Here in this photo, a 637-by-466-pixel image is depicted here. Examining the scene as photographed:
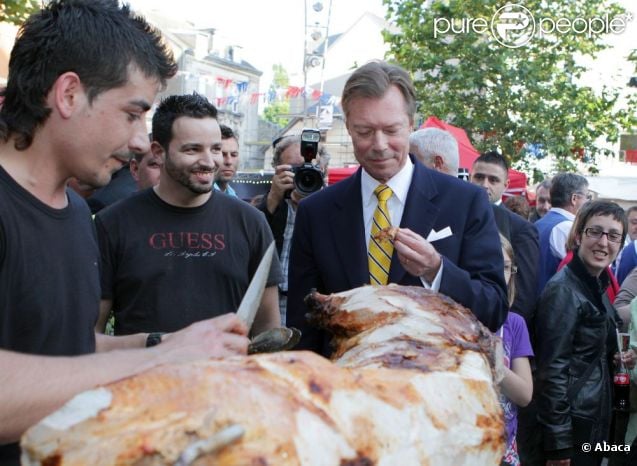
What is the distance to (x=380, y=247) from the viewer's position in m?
3.18

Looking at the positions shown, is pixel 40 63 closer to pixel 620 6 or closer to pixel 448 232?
pixel 448 232

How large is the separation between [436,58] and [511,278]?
42.2 feet

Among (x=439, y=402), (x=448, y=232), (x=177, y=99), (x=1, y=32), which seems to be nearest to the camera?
(x=439, y=402)

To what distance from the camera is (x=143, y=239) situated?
13.2 feet

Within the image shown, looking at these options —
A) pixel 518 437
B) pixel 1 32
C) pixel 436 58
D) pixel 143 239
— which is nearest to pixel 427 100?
pixel 436 58

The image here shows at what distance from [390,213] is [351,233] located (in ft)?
0.58

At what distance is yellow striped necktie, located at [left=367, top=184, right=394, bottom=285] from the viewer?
3.13 meters

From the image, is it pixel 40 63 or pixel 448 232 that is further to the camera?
pixel 448 232

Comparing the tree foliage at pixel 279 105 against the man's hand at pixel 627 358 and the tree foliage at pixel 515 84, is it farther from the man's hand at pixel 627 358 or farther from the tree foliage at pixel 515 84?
the man's hand at pixel 627 358

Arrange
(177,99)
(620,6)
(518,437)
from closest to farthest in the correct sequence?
(177,99)
(518,437)
(620,6)

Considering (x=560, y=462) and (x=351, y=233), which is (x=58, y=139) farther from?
(x=560, y=462)

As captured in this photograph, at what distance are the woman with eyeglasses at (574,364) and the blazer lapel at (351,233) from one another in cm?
241

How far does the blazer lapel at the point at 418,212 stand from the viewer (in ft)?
10.1

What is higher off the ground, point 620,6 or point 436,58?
point 620,6
